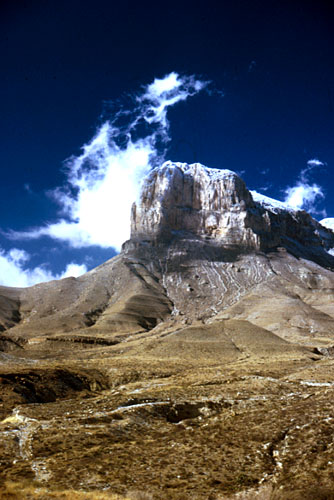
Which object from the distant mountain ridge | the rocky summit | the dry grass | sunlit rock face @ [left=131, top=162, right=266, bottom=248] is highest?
sunlit rock face @ [left=131, top=162, right=266, bottom=248]

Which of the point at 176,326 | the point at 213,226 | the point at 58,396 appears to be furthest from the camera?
the point at 213,226

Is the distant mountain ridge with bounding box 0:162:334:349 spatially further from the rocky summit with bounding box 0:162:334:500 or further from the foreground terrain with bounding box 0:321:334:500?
the foreground terrain with bounding box 0:321:334:500

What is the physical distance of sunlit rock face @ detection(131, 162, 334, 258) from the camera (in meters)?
172

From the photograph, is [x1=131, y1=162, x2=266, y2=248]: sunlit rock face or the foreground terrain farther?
[x1=131, y1=162, x2=266, y2=248]: sunlit rock face

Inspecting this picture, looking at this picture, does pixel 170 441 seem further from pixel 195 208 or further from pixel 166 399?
pixel 195 208

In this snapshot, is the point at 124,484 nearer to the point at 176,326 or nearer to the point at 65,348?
the point at 65,348

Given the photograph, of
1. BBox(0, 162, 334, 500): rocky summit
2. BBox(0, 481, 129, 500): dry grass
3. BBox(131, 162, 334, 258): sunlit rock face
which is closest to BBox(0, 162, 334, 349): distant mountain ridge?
BBox(131, 162, 334, 258): sunlit rock face

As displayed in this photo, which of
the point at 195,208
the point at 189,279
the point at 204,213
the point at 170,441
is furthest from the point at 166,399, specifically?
the point at 195,208

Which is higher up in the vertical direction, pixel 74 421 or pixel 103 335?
pixel 103 335

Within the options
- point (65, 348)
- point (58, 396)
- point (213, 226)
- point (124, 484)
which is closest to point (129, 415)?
point (124, 484)

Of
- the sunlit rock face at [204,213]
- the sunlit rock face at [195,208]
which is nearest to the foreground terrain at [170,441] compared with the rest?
the sunlit rock face at [204,213]

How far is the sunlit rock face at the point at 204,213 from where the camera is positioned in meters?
172

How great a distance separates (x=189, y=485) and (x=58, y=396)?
1767 cm

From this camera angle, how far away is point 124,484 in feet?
35.6
